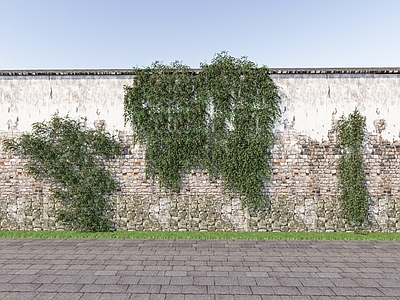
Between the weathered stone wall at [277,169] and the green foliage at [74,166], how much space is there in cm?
29

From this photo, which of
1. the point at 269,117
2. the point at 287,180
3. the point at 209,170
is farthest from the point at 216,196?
the point at 269,117

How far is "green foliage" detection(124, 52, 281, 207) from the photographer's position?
9.38 meters

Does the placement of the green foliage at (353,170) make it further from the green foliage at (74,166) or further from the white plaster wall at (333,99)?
the green foliage at (74,166)

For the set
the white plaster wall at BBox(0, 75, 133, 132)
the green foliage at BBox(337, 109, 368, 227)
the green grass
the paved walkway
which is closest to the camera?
the paved walkway

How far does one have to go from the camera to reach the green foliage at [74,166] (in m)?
9.48

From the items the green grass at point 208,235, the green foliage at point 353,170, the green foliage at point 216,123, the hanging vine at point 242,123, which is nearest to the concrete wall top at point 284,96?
the green foliage at point 353,170

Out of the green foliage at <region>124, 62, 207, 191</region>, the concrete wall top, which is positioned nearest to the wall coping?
the concrete wall top

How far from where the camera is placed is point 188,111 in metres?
9.40

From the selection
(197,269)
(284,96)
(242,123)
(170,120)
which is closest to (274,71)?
(284,96)

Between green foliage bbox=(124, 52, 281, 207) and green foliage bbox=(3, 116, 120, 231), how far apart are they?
4.67ft

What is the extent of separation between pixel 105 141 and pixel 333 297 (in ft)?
22.7

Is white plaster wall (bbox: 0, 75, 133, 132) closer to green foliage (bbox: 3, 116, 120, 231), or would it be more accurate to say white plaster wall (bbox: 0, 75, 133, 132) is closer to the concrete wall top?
the concrete wall top

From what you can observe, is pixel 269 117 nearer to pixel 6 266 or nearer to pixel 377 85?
pixel 377 85

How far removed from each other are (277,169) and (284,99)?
6.53 feet
